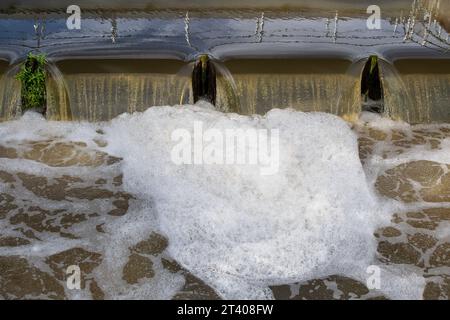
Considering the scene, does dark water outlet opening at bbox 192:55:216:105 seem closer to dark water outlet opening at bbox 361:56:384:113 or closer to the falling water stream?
the falling water stream

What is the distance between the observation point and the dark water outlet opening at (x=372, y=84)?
7277 millimetres

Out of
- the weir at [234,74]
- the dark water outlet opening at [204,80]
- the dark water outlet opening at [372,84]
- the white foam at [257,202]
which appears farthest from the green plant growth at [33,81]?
the dark water outlet opening at [372,84]

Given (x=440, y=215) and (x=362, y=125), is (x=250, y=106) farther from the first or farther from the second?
(x=440, y=215)

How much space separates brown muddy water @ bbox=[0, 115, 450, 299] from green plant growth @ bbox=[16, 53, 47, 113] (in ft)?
2.16

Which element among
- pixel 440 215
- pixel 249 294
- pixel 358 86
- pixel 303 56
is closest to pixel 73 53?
pixel 303 56

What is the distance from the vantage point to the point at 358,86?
7.29 m

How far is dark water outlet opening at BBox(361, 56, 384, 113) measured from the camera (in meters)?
7.28

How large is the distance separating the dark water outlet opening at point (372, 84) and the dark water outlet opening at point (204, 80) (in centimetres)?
195

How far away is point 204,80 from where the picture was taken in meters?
7.23

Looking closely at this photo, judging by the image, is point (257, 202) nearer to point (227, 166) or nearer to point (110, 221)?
point (227, 166)

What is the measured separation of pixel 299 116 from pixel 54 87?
3181mm

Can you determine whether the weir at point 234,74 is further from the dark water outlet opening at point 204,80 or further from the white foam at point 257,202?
the white foam at point 257,202

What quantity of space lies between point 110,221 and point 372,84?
12.7 ft

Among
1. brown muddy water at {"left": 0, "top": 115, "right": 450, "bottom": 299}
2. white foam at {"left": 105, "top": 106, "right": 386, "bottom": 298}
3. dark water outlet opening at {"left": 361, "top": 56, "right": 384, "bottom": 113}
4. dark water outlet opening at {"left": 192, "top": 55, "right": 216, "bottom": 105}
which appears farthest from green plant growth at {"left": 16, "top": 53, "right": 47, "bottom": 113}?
dark water outlet opening at {"left": 361, "top": 56, "right": 384, "bottom": 113}
